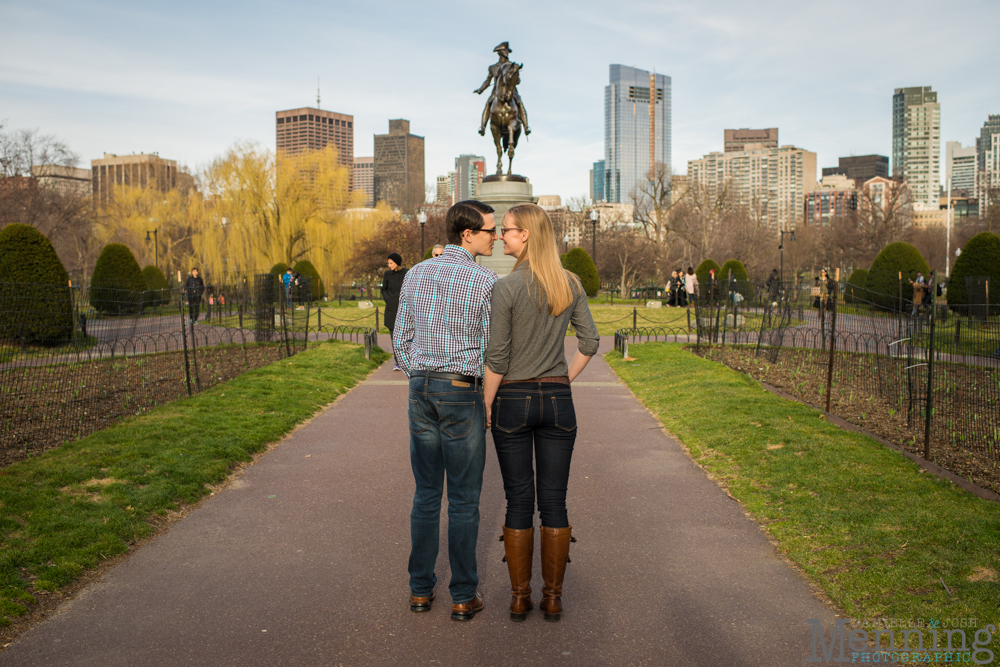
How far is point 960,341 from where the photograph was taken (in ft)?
25.6

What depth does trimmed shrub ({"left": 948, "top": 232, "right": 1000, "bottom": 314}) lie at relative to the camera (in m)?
24.4

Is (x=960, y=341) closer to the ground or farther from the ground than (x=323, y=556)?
farther from the ground

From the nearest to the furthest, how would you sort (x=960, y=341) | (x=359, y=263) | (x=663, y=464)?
1. (x=663, y=464)
2. (x=960, y=341)
3. (x=359, y=263)

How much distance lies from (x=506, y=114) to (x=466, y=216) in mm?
19185

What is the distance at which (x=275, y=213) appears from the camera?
127ft

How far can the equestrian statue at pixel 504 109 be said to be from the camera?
21.4 metres

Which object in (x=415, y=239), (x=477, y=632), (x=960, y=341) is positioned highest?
(x=415, y=239)

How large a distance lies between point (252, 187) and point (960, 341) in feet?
117

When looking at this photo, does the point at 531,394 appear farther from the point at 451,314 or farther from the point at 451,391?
the point at 451,314

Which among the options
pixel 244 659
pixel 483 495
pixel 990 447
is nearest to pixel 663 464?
pixel 483 495

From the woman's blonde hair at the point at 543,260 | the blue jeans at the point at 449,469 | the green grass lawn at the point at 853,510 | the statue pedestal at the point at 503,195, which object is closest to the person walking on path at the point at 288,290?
the statue pedestal at the point at 503,195

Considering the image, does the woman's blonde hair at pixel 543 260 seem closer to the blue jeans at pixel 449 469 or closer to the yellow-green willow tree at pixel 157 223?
the blue jeans at pixel 449 469

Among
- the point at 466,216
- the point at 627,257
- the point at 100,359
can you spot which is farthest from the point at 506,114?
the point at 627,257

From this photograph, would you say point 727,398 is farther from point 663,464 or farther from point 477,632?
point 477,632
